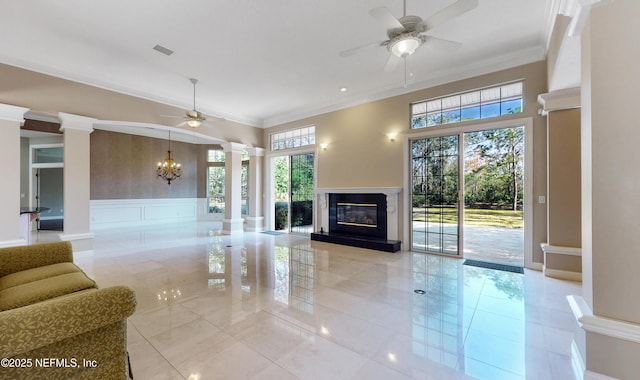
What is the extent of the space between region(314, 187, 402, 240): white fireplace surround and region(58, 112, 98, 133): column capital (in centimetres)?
497

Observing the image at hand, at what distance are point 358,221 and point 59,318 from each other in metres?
5.38

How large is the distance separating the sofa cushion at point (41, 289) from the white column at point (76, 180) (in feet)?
12.0

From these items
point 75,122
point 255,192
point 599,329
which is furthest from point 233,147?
point 599,329

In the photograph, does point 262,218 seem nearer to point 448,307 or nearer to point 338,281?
point 338,281

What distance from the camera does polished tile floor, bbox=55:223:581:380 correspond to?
190cm

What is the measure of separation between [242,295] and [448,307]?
7.79ft

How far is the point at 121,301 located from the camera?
1.44 meters

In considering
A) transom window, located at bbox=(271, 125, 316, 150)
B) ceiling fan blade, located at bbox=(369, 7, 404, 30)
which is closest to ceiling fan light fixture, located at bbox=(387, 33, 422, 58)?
ceiling fan blade, located at bbox=(369, 7, 404, 30)

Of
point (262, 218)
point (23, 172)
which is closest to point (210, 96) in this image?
point (262, 218)

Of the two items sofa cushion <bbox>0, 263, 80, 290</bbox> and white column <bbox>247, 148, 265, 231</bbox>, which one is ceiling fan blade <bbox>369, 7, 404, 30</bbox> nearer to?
sofa cushion <bbox>0, 263, 80, 290</bbox>

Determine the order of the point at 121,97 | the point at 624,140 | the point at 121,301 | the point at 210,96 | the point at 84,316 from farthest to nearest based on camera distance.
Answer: the point at 210,96
the point at 121,97
the point at 624,140
the point at 121,301
the point at 84,316

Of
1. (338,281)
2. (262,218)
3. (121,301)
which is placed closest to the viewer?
(121,301)

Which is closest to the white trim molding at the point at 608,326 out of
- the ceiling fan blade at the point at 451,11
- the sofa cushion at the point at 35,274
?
the ceiling fan blade at the point at 451,11

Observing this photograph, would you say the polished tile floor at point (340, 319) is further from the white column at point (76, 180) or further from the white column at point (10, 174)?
the white column at point (10, 174)
